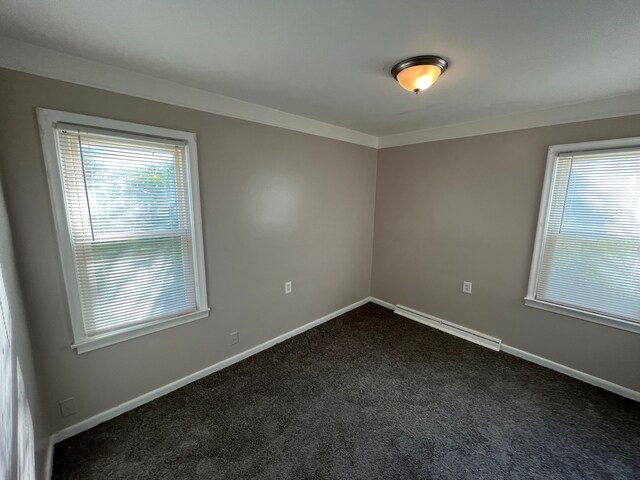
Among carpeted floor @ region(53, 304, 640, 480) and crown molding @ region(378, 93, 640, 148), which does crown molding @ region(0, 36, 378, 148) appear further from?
carpeted floor @ region(53, 304, 640, 480)

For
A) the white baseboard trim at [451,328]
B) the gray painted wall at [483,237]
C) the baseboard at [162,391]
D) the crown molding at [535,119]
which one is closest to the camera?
the baseboard at [162,391]

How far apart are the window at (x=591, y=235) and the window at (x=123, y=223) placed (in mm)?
3015

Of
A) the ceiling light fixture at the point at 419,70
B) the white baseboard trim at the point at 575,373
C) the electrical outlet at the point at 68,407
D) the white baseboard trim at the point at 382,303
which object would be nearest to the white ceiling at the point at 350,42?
the ceiling light fixture at the point at 419,70

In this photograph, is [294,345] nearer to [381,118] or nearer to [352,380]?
[352,380]

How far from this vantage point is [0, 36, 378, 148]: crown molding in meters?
1.39

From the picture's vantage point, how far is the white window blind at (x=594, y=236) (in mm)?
2006

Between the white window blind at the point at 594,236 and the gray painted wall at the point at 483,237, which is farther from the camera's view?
the gray painted wall at the point at 483,237

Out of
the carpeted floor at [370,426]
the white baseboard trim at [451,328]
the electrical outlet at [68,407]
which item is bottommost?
the carpeted floor at [370,426]

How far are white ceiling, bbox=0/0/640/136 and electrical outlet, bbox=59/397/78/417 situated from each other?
208 cm

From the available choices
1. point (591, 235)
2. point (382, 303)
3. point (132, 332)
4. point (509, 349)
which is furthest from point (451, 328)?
point (132, 332)

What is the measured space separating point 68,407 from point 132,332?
53 centimetres

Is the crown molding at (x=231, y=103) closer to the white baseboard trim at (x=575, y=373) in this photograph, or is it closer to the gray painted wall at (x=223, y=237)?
the gray painted wall at (x=223, y=237)

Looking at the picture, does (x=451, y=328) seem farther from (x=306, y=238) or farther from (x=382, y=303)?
(x=306, y=238)

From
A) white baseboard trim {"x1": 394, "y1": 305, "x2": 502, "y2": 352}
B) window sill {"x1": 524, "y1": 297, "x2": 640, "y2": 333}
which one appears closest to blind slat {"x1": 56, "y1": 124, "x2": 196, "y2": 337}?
white baseboard trim {"x1": 394, "y1": 305, "x2": 502, "y2": 352}
